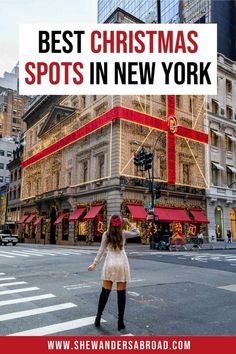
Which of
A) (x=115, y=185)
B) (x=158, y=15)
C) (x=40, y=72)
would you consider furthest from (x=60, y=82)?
(x=158, y=15)

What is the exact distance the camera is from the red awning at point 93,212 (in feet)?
112

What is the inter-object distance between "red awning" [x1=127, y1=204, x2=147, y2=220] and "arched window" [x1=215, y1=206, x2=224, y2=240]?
1271 cm

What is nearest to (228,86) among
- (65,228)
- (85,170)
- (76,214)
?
(85,170)

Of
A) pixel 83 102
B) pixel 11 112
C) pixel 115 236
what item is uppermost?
pixel 11 112

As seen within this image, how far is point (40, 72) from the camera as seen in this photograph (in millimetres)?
10250

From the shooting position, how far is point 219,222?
42375mm

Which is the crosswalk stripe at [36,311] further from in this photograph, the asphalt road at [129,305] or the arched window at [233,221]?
the arched window at [233,221]

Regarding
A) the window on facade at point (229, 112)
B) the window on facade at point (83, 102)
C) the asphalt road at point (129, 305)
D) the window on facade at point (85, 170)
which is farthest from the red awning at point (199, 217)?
the asphalt road at point (129, 305)

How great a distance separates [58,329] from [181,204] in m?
33.3

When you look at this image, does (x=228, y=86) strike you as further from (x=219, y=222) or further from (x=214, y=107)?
(x=219, y=222)

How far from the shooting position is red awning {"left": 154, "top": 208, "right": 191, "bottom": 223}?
3425cm

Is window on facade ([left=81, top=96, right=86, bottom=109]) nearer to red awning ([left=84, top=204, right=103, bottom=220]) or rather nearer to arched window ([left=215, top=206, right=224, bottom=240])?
red awning ([left=84, top=204, right=103, bottom=220])
